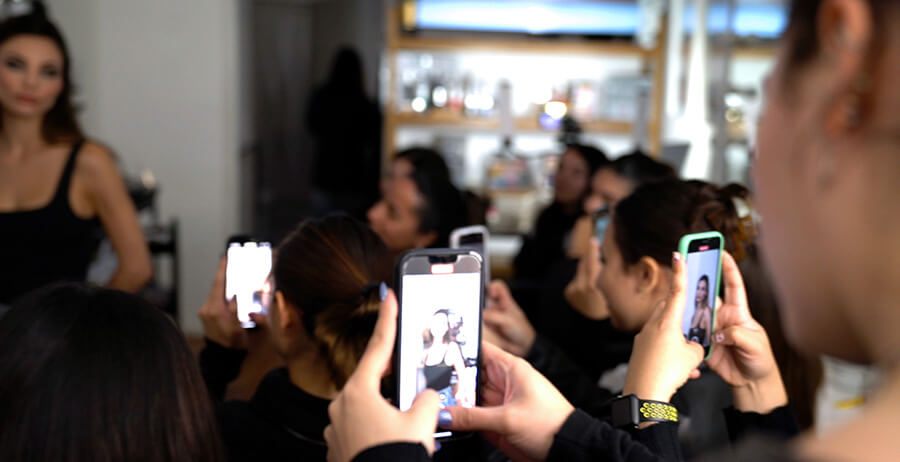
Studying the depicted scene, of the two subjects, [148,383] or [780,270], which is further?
[148,383]

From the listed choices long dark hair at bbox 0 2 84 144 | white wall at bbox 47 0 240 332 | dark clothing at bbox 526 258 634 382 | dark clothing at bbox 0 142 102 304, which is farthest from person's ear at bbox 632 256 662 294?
white wall at bbox 47 0 240 332

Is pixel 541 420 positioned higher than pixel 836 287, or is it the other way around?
pixel 836 287

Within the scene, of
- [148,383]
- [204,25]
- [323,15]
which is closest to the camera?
[148,383]

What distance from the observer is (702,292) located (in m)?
1.41

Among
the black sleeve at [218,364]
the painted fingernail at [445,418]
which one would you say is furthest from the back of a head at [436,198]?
the painted fingernail at [445,418]

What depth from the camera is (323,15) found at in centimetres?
928

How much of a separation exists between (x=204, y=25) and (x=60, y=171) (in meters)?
2.85

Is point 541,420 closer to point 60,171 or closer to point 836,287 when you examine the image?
point 836,287

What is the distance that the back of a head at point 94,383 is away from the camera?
2.93 ft

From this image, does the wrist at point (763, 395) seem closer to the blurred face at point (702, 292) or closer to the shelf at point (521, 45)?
the blurred face at point (702, 292)

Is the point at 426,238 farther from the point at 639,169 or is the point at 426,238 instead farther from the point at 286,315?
the point at 286,315

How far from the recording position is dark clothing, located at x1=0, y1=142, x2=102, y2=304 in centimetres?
223

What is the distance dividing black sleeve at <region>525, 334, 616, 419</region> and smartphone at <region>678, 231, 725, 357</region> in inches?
11.5

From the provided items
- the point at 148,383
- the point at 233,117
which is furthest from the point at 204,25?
the point at 148,383
